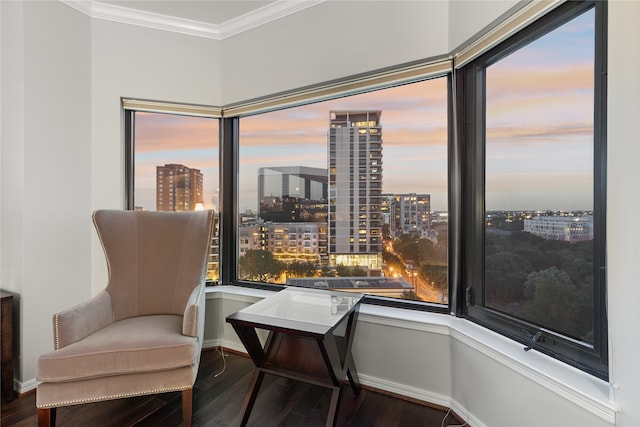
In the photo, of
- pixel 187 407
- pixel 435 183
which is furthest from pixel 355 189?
pixel 187 407

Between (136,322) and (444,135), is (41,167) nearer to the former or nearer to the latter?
(136,322)

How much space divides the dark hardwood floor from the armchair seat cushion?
40 centimetres

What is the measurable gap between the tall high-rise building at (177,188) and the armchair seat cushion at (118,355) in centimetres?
122

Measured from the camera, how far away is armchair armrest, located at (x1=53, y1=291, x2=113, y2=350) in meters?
1.49

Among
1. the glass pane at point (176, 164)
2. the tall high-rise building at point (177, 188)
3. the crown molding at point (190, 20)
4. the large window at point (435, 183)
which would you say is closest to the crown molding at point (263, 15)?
the crown molding at point (190, 20)

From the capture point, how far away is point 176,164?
102 inches

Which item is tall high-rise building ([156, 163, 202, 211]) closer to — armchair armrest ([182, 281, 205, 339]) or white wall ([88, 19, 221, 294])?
white wall ([88, 19, 221, 294])

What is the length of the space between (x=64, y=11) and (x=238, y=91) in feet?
4.14

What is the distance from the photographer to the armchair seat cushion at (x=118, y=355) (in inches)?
54.3

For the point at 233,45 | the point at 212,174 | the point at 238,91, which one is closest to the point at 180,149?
the point at 212,174

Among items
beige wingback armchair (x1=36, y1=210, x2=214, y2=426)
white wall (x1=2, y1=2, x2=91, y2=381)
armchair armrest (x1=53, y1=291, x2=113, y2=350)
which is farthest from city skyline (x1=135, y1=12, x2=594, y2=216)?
armchair armrest (x1=53, y1=291, x2=113, y2=350)

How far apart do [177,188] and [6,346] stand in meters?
1.48

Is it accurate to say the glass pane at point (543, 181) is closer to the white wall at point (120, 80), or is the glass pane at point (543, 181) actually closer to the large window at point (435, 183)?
the large window at point (435, 183)
